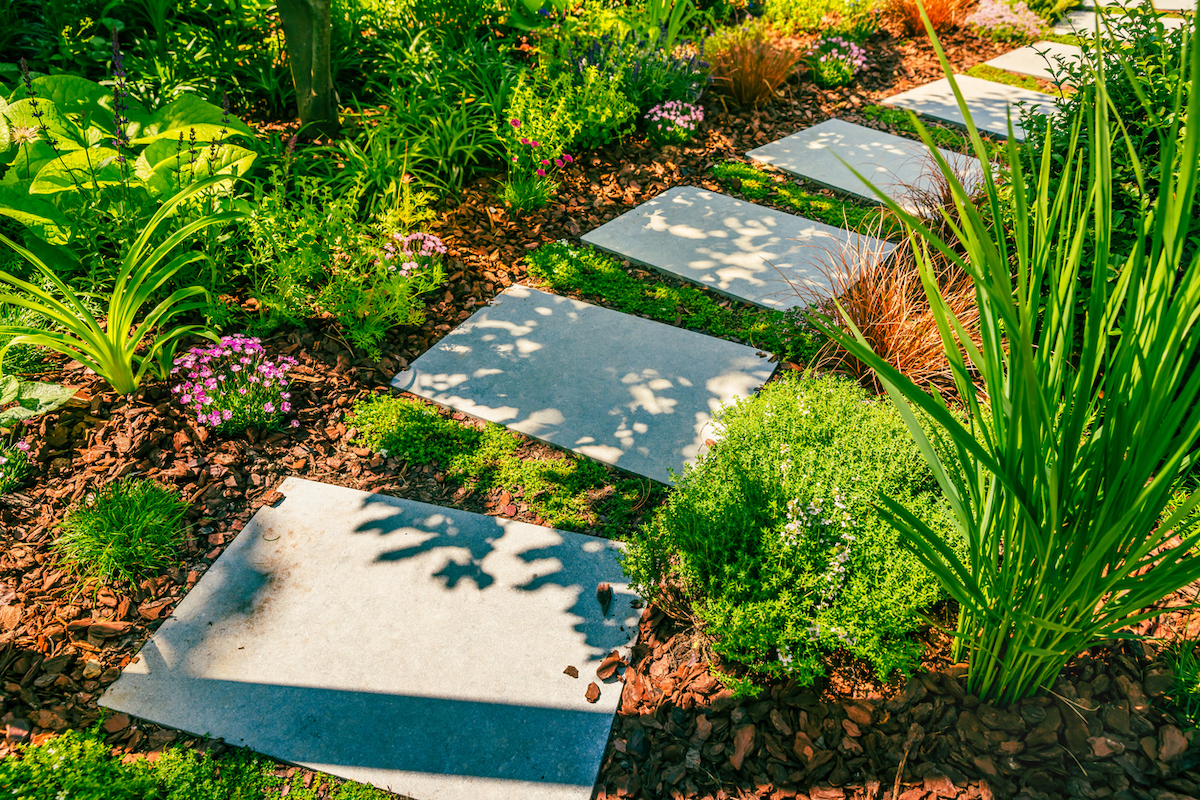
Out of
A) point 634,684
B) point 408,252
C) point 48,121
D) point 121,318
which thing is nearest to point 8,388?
point 121,318

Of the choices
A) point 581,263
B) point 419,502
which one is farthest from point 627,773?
point 581,263

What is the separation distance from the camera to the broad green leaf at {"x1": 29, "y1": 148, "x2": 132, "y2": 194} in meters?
3.14

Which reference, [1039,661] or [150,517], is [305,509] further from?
[1039,661]

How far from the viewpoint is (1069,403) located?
1465 millimetres

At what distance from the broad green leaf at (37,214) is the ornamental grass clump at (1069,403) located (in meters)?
3.54

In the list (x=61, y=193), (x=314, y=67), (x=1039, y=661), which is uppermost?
(x=314, y=67)

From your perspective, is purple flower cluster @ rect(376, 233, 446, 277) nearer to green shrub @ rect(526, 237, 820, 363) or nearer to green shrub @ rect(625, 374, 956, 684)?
green shrub @ rect(526, 237, 820, 363)

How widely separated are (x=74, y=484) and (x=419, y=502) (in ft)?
4.41

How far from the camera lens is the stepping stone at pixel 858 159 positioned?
4879 millimetres

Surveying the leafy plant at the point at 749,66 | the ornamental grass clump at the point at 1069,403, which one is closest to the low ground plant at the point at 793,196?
the leafy plant at the point at 749,66

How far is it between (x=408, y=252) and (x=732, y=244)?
2.01 metres

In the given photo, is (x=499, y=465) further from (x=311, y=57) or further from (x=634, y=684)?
(x=311, y=57)

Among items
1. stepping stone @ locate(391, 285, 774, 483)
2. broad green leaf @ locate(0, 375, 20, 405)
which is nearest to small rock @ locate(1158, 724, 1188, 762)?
stepping stone @ locate(391, 285, 774, 483)

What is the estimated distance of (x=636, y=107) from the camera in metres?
5.16
